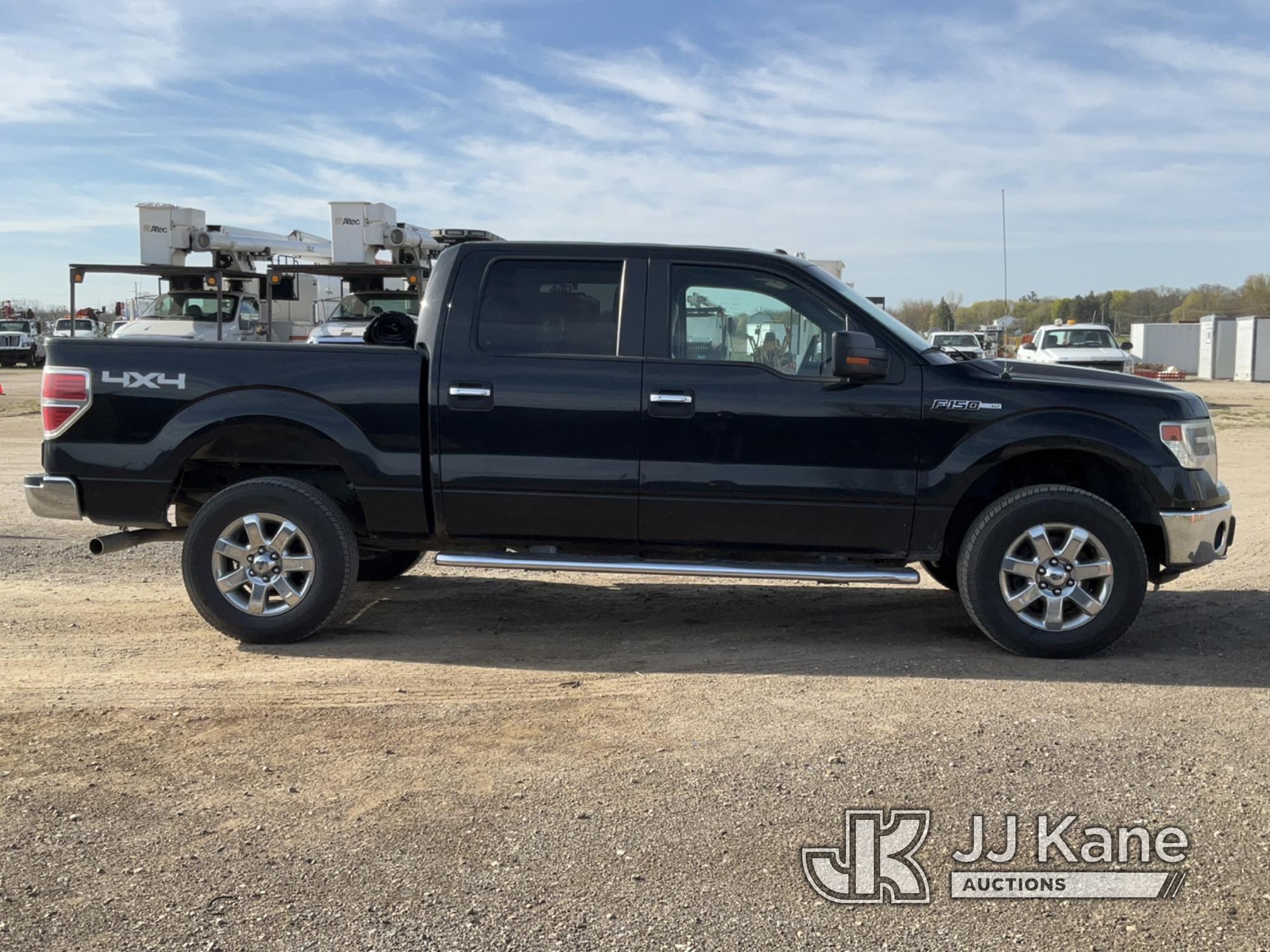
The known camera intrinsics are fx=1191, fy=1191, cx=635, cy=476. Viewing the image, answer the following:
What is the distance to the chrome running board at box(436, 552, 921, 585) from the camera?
5.82 meters

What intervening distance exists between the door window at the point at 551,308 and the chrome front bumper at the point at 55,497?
7.34 ft

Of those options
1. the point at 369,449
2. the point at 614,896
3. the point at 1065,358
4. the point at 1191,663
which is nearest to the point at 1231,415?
the point at 1065,358

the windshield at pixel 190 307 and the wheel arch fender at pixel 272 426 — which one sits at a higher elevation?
the windshield at pixel 190 307

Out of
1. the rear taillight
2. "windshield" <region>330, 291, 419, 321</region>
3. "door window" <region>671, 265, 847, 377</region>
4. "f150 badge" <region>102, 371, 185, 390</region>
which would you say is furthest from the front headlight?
"windshield" <region>330, 291, 419, 321</region>

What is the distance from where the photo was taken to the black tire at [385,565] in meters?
7.59

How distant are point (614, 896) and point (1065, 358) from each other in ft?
79.9

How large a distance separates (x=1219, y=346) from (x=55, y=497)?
52526mm

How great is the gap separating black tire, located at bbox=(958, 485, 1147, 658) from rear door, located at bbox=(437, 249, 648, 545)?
1.70 m

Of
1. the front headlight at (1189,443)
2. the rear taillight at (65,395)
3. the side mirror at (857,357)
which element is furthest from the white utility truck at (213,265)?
the front headlight at (1189,443)

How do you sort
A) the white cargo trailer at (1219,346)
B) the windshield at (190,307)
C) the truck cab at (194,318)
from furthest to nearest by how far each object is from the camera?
the white cargo trailer at (1219,346) < the windshield at (190,307) < the truck cab at (194,318)

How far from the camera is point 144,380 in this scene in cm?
604

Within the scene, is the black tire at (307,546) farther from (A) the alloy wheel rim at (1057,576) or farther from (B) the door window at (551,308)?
(A) the alloy wheel rim at (1057,576)

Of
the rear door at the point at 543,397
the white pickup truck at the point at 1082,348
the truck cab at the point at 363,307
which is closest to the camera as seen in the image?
the rear door at the point at 543,397

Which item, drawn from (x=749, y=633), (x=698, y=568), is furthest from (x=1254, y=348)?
(x=698, y=568)
